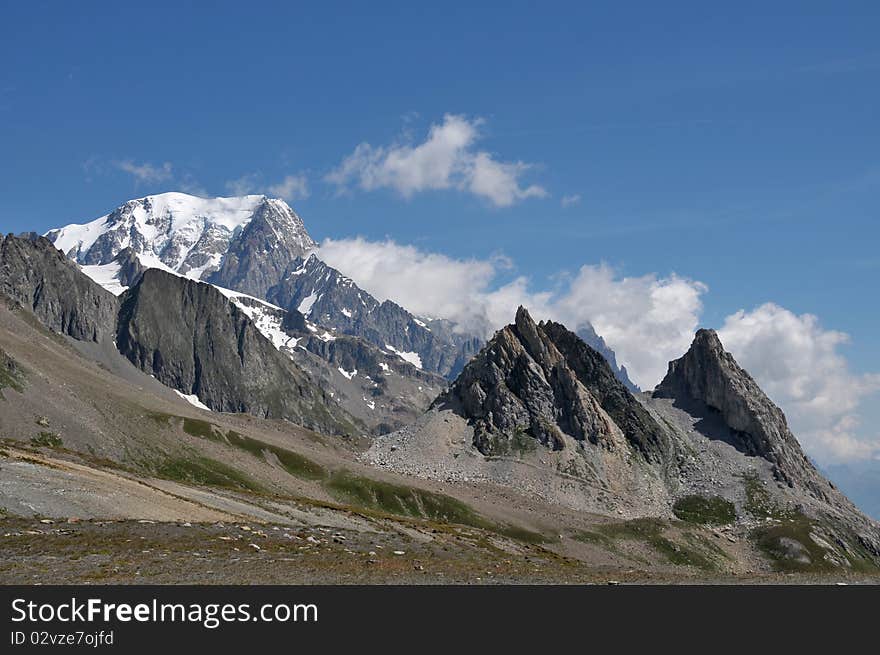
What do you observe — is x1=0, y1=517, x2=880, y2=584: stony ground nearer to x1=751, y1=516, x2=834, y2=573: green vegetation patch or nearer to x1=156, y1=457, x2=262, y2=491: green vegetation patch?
x1=156, y1=457, x2=262, y2=491: green vegetation patch

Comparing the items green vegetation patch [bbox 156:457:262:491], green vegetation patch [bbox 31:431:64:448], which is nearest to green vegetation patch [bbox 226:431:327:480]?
green vegetation patch [bbox 156:457:262:491]

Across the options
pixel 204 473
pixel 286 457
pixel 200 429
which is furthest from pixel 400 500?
pixel 200 429

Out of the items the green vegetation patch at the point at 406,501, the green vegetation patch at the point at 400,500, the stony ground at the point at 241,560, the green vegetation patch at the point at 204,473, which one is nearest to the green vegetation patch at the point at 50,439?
the green vegetation patch at the point at 204,473

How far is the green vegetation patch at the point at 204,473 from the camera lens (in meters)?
150

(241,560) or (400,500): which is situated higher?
(400,500)

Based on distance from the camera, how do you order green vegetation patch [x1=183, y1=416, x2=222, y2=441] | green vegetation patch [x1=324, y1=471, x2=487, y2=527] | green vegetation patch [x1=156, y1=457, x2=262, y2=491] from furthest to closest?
green vegetation patch [x1=183, y1=416, x2=222, y2=441] < green vegetation patch [x1=324, y1=471, x2=487, y2=527] < green vegetation patch [x1=156, y1=457, x2=262, y2=491]

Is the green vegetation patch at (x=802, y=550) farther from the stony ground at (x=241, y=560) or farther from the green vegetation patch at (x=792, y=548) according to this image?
the stony ground at (x=241, y=560)

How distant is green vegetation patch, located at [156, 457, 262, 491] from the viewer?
14975 cm

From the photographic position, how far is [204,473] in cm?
15425

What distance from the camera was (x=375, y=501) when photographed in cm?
16825

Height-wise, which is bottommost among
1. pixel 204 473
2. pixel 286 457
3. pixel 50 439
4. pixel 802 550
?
pixel 204 473

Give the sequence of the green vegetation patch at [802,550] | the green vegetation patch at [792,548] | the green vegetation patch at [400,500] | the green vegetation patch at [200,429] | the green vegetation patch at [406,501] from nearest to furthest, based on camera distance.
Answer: the green vegetation patch at [406,501]
the green vegetation patch at [400,500]
the green vegetation patch at [792,548]
the green vegetation patch at [802,550]
the green vegetation patch at [200,429]

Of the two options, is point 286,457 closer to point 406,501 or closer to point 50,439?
point 406,501

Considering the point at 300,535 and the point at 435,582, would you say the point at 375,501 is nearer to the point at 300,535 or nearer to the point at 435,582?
the point at 300,535
